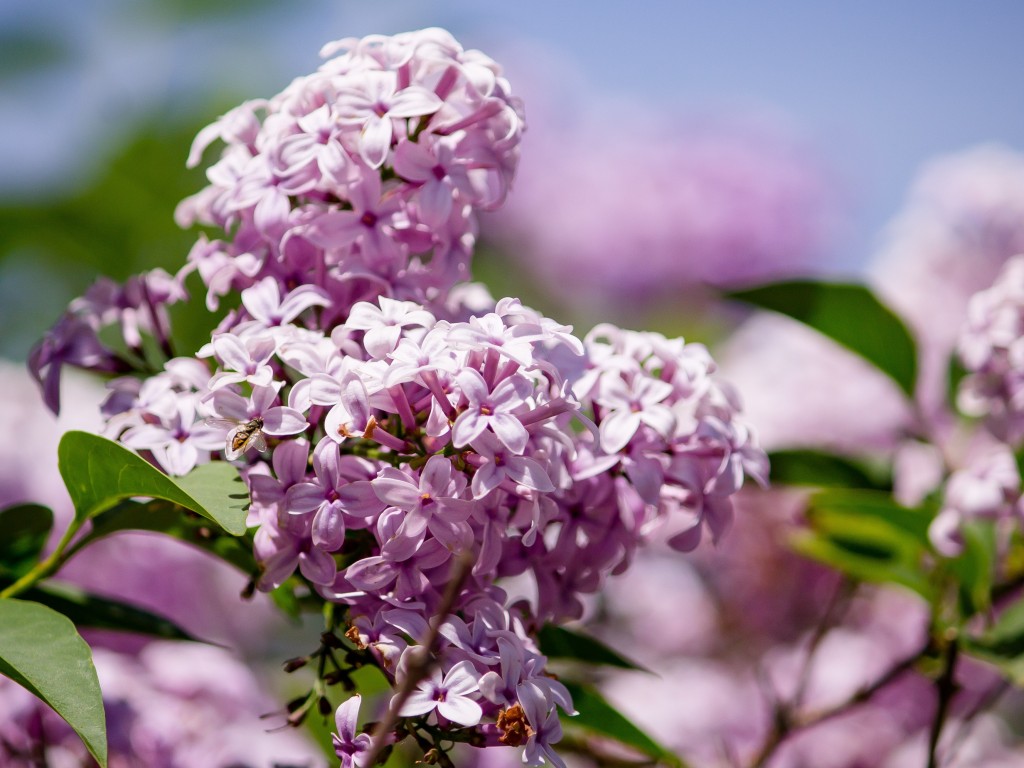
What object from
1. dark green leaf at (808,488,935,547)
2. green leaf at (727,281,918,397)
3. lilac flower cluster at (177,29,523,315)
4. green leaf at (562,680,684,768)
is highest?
lilac flower cluster at (177,29,523,315)

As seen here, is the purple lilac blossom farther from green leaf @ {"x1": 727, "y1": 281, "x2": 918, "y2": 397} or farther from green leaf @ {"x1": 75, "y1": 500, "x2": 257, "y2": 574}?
green leaf @ {"x1": 75, "y1": 500, "x2": 257, "y2": 574}

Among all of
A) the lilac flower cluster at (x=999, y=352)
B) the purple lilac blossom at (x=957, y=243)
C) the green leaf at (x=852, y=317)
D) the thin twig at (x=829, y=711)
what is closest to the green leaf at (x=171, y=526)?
the green leaf at (x=852, y=317)

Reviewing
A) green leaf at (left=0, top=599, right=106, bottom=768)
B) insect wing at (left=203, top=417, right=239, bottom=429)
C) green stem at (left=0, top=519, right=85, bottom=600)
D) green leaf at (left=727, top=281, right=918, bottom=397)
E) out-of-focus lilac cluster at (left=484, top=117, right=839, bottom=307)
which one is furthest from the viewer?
out-of-focus lilac cluster at (left=484, top=117, right=839, bottom=307)

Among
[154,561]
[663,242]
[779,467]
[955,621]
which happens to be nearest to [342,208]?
[779,467]

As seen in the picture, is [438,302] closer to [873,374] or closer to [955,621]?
[955,621]

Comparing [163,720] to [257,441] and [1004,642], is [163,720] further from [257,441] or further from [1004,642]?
[1004,642]

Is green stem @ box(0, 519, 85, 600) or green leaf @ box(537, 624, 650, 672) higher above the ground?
green stem @ box(0, 519, 85, 600)

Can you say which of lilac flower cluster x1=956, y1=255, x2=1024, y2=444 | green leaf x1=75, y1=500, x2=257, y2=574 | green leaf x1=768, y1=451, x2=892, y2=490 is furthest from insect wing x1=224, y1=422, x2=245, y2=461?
lilac flower cluster x1=956, y1=255, x2=1024, y2=444

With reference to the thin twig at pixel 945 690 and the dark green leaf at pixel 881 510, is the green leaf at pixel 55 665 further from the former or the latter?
the thin twig at pixel 945 690
